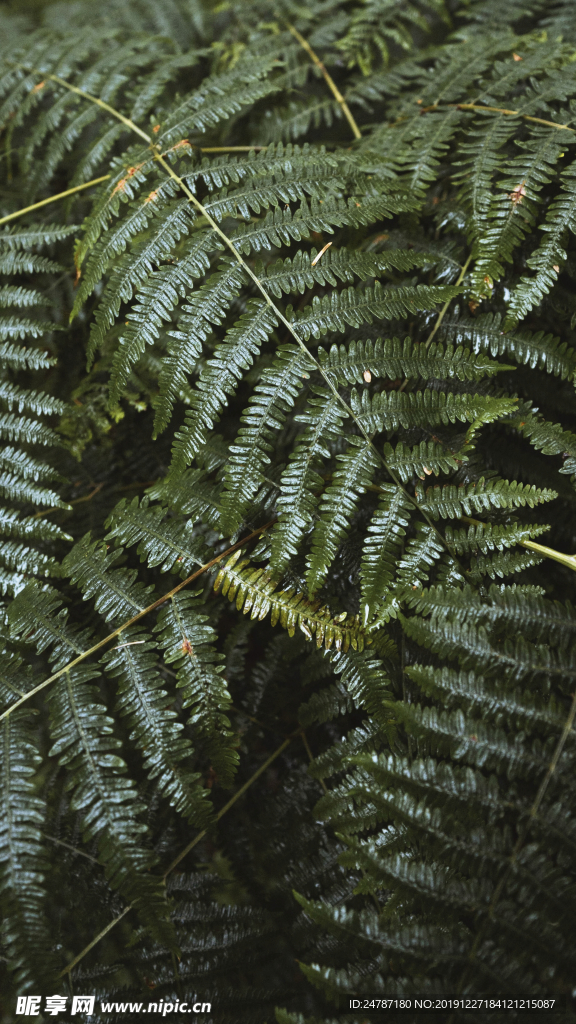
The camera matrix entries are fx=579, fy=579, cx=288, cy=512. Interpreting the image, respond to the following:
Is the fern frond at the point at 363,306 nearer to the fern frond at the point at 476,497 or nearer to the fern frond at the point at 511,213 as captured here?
the fern frond at the point at 511,213

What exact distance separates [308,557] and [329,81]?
2144 mm

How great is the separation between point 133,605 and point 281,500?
1.80 feet

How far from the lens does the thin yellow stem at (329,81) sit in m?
2.33

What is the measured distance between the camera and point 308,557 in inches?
57.7

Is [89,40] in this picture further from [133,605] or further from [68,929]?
[68,929]

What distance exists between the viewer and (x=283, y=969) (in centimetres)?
186

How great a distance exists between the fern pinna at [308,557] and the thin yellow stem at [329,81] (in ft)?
0.12

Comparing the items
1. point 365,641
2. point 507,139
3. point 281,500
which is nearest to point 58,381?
point 281,500

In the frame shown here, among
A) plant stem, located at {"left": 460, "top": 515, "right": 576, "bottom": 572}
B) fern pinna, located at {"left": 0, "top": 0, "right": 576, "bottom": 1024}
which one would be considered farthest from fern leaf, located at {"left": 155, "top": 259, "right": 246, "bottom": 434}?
plant stem, located at {"left": 460, "top": 515, "right": 576, "bottom": 572}

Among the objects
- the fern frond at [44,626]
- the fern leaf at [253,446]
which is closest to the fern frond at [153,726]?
the fern frond at [44,626]

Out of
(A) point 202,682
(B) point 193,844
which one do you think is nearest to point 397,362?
(A) point 202,682

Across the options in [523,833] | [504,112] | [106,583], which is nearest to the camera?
[523,833]

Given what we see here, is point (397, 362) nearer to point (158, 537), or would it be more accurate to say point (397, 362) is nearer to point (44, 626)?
point (158, 537)

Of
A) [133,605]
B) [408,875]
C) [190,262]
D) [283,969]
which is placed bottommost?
[283,969]
